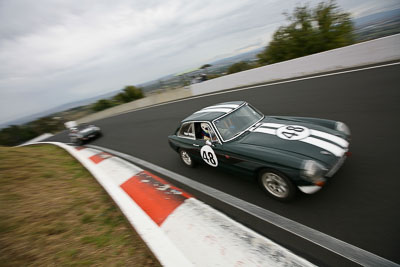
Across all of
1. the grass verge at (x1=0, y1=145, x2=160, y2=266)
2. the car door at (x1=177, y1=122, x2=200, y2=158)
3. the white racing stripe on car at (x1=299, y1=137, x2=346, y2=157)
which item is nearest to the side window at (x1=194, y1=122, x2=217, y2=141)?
the car door at (x1=177, y1=122, x2=200, y2=158)

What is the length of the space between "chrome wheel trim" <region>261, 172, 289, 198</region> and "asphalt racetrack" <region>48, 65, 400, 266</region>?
155 millimetres

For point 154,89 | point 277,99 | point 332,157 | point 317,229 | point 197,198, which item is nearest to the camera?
point 317,229

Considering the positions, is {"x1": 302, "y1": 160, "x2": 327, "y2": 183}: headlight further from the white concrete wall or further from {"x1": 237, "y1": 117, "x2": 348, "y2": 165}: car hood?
the white concrete wall

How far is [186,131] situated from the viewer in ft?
14.4

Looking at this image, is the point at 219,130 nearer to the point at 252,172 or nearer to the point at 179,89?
the point at 252,172

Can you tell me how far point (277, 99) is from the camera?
298 inches

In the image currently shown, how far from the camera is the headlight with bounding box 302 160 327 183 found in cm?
247

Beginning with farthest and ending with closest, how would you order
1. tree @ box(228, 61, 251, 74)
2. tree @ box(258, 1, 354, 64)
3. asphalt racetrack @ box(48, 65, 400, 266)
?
1. tree @ box(228, 61, 251, 74)
2. tree @ box(258, 1, 354, 64)
3. asphalt racetrack @ box(48, 65, 400, 266)

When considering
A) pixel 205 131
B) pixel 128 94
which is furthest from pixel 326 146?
pixel 128 94

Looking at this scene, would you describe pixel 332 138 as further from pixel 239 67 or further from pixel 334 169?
pixel 239 67

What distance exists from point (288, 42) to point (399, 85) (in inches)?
446

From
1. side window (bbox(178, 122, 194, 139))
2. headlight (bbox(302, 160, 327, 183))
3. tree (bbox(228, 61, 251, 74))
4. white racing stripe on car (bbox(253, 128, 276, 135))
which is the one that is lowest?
headlight (bbox(302, 160, 327, 183))

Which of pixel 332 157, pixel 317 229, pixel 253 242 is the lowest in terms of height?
pixel 317 229

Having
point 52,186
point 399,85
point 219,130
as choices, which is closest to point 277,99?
point 399,85
